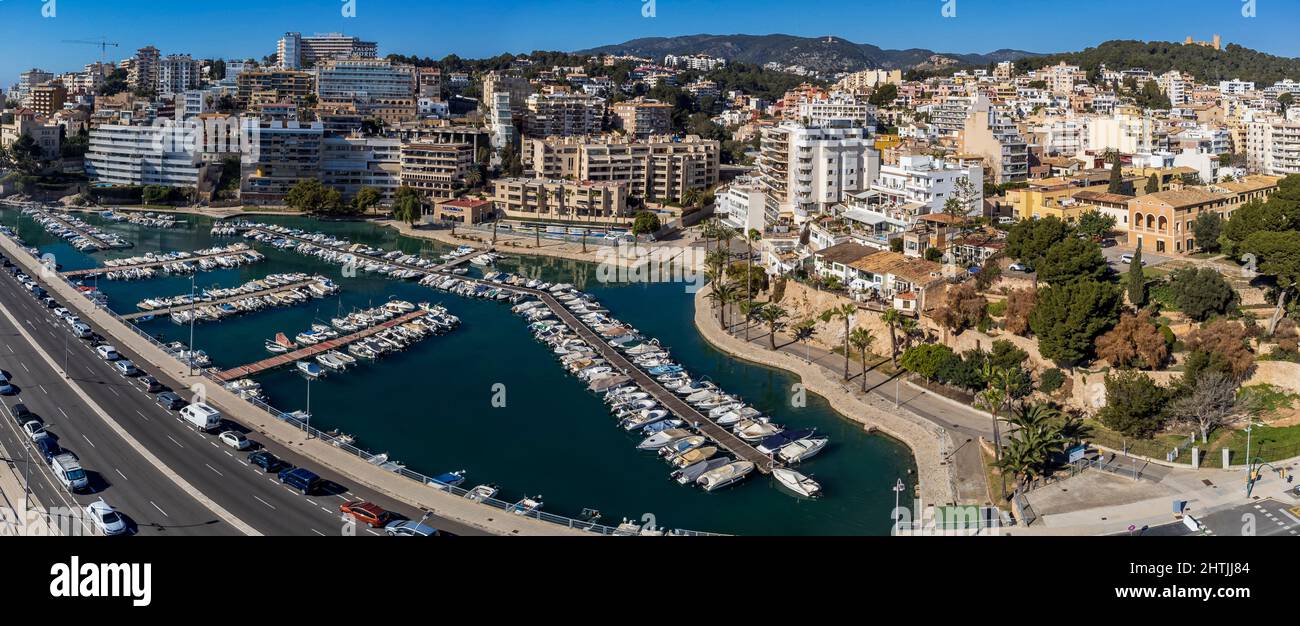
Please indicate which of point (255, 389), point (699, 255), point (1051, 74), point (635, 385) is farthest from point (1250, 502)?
point (1051, 74)

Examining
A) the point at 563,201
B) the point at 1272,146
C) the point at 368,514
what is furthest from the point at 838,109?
the point at 368,514

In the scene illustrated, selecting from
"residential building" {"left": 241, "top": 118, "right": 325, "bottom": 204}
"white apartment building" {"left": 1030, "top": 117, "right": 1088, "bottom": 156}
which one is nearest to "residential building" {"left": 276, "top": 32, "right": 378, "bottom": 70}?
"residential building" {"left": 241, "top": 118, "right": 325, "bottom": 204}

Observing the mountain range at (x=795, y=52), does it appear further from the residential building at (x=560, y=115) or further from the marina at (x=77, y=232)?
the marina at (x=77, y=232)

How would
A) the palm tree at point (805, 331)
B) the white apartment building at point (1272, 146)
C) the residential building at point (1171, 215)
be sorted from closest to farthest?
1. the palm tree at point (805, 331)
2. the residential building at point (1171, 215)
3. the white apartment building at point (1272, 146)

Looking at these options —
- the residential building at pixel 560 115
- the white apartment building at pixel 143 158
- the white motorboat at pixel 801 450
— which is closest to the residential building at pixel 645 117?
the residential building at pixel 560 115

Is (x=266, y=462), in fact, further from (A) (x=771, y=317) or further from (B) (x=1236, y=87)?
(B) (x=1236, y=87)
